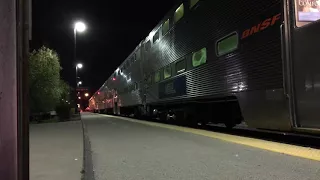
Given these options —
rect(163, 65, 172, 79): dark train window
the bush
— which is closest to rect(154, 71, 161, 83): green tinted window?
rect(163, 65, 172, 79): dark train window

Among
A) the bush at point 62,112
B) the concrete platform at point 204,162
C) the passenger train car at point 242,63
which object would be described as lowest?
the concrete platform at point 204,162

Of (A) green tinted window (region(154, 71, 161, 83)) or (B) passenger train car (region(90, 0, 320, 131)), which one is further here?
(A) green tinted window (region(154, 71, 161, 83))

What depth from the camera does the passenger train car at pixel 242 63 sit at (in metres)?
6.45

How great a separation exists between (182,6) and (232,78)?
526 cm

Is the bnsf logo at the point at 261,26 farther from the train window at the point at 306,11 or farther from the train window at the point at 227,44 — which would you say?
the train window at the point at 306,11

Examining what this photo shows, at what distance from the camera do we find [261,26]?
808 cm

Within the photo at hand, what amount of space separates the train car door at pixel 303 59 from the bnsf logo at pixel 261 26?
58 centimetres

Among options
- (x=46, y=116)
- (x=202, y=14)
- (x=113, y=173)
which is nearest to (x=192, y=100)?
(x=202, y=14)

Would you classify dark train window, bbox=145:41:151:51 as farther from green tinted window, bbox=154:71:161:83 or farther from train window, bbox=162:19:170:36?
train window, bbox=162:19:170:36

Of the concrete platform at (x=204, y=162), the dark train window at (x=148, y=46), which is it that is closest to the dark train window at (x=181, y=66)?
the concrete platform at (x=204, y=162)

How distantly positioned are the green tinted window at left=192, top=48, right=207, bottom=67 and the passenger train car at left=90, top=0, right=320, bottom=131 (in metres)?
0.03

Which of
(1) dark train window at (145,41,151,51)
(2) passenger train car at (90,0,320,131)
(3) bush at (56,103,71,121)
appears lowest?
(3) bush at (56,103,71,121)

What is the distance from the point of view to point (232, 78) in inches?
378

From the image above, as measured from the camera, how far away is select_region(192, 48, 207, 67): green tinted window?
11.5 m
